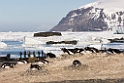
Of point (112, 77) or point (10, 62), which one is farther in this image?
point (10, 62)

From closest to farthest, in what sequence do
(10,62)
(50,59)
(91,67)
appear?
(91,67) < (10,62) < (50,59)

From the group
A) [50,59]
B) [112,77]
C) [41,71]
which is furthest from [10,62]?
[112,77]

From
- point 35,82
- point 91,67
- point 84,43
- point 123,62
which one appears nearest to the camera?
point 35,82

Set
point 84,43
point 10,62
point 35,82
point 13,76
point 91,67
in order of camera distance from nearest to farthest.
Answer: point 35,82 → point 13,76 → point 91,67 → point 10,62 → point 84,43

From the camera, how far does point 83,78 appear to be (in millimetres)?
13898

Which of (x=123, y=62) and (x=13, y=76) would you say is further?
(x=123, y=62)

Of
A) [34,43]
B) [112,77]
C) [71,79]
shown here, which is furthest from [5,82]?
[34,43]

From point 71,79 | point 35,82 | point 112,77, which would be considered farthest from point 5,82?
point 112,77

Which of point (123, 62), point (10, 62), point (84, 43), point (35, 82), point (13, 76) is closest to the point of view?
point (35, 82)

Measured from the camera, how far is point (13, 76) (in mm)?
15125

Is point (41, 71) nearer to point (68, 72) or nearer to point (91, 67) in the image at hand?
point (68, 72)

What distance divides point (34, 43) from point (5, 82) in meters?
21.4

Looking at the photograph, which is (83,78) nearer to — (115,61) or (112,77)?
(112,77)

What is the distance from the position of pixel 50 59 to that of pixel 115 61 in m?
4.34
